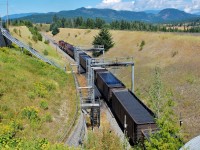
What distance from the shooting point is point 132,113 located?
997 inches

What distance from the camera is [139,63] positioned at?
63.8 metres

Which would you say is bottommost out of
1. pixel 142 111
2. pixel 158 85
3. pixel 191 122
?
pixel 191 122

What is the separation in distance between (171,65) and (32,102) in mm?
32565

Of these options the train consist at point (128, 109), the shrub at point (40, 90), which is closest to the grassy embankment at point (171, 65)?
the train consist at point (128, 109)

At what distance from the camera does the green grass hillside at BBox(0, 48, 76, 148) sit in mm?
23719

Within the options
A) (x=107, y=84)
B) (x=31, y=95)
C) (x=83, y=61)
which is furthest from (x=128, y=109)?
(x=83, y=61)

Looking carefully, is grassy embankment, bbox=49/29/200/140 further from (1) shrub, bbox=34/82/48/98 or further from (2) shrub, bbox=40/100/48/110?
(2) shrub, bbox=40/100/48/110

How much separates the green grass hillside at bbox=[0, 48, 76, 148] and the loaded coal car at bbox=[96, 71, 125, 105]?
403cm

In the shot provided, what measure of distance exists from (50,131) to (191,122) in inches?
590

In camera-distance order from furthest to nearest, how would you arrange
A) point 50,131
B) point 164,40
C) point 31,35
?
point 31,35
point 164,40
point 50,131

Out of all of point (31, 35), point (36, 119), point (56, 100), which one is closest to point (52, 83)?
point (56, 100)

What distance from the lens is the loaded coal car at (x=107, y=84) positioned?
1360 inches

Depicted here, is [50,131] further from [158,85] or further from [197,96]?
[197,96]

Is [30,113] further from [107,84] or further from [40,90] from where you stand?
[107,84]
